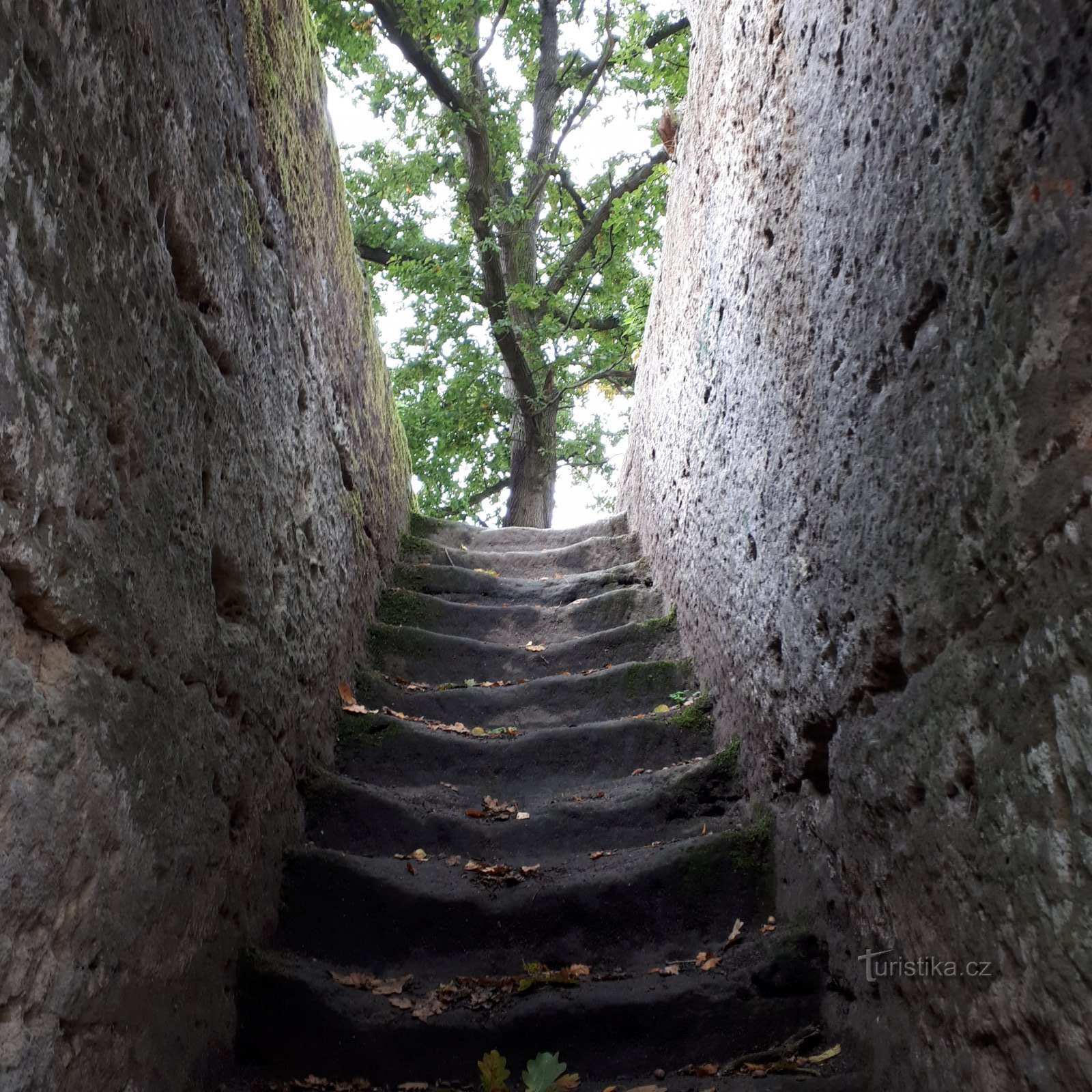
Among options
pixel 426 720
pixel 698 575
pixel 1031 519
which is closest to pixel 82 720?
pixel 1031 519

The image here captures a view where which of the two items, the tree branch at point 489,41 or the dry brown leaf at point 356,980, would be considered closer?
the dry brown leaf at point 356,980

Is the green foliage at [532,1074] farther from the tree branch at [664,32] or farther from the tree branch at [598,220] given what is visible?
the tree branch at [664,32]

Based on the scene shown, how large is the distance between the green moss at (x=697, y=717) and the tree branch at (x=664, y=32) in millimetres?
9596

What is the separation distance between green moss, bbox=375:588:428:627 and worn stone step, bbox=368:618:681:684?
22 cm

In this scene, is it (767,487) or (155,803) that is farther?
(767,487)

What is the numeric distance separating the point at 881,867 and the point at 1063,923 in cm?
71

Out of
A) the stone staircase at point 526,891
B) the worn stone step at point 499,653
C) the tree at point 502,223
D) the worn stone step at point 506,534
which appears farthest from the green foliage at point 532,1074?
the tree at point 502,223

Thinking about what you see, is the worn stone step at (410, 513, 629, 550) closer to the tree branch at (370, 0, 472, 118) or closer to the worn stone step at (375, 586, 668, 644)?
the worn stone step at (375, 586, 668, 644)

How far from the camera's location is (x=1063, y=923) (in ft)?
4.30

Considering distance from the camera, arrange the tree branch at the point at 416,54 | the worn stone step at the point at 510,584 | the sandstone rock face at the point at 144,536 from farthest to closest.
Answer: the tree branch at the point at 416,54
the worn stone step at the point at 510,584
the sandstone rock face at the point at 144,536

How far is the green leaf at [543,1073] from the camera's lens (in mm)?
2080

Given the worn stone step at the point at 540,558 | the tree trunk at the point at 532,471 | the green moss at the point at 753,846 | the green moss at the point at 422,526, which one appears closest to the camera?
the green moss at the point at 753,846

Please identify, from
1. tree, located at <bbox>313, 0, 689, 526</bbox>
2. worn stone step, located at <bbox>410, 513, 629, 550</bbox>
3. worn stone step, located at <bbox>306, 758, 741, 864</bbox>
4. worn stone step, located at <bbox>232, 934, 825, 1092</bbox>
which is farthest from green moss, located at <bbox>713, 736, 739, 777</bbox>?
tree, located at <bbox>313, 0, 689, 526</bbox>

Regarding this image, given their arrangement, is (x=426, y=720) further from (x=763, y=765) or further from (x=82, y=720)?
(x=82, y=720)
